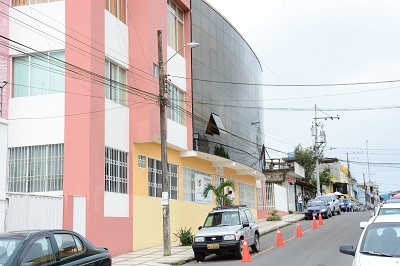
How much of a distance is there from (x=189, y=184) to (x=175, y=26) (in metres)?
8.37

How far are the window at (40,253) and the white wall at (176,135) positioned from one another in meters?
15.6

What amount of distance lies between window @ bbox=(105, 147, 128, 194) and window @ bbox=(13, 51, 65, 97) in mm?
3186

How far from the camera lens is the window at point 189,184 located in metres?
26.1

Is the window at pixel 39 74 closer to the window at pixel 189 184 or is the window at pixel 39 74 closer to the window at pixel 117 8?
the window at pixel 117 8

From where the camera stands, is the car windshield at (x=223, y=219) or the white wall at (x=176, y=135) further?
the white wall at (x=176, y=135)

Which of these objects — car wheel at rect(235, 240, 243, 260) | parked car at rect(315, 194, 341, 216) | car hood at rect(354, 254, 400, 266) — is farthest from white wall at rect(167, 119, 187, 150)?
parked car at rect(315, 194, 341, 216)

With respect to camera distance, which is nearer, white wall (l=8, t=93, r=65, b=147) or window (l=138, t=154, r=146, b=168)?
white wall (l=8, t=93, r=65, b=147)

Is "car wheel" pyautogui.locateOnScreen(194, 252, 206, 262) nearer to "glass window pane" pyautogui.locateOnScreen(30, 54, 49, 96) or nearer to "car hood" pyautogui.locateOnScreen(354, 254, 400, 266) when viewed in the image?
"glass window pane" pyautogui.locateOnScreen(30, 54, 49, 96)

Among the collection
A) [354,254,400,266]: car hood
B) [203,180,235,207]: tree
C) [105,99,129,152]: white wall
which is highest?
[105,99,129,152]: white wall

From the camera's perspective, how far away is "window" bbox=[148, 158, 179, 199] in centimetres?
2236

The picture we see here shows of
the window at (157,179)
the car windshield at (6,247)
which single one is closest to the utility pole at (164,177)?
the window at (157,179)

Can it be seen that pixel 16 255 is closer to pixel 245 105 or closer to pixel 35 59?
pixel 35 59

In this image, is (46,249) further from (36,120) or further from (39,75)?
(39,75)

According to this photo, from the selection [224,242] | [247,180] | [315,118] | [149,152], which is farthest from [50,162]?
[315,118]
